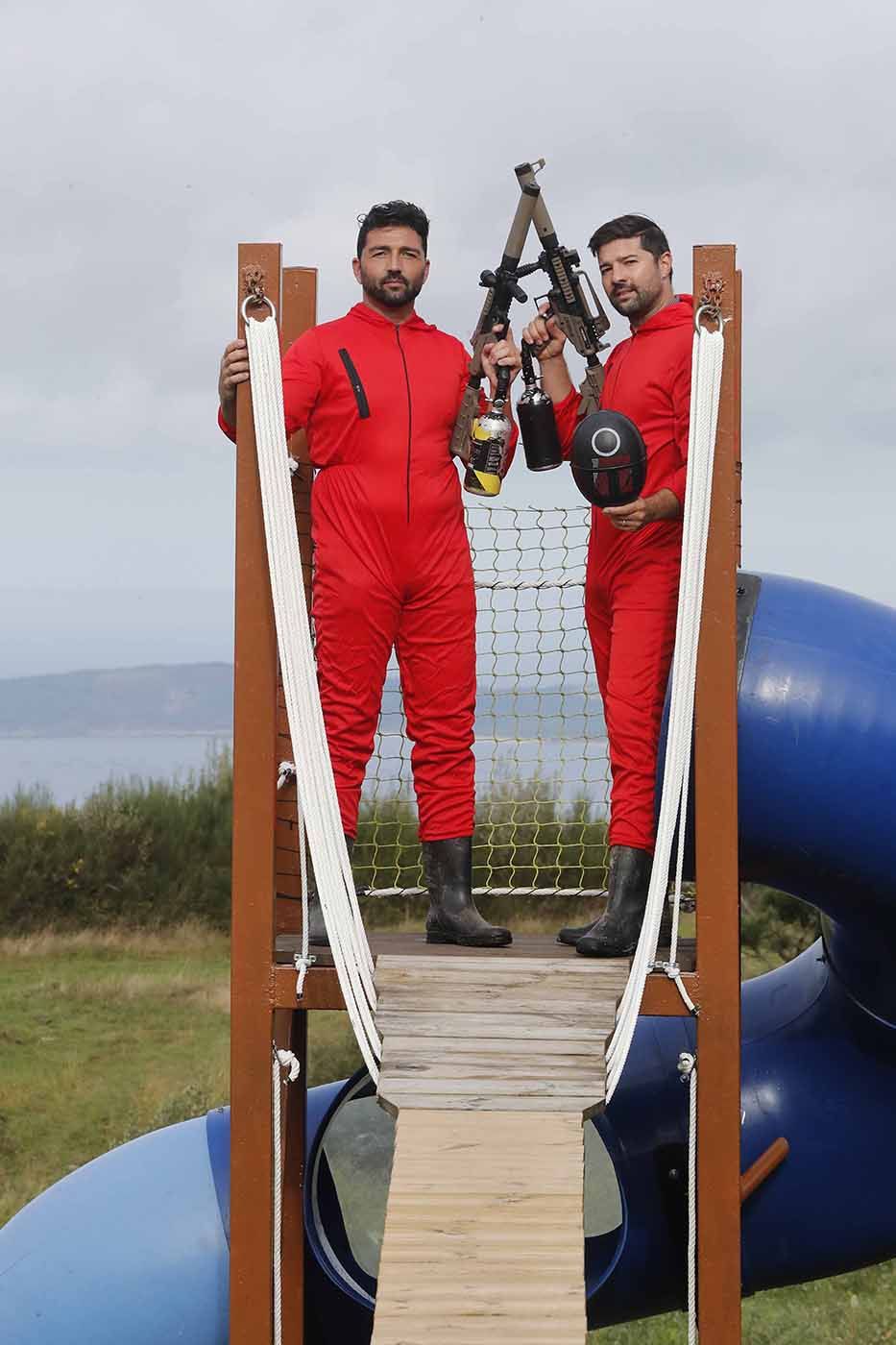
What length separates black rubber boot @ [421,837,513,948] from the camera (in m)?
3.96

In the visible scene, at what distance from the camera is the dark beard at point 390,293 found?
4.05 metres

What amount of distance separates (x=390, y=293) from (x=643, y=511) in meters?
0.86

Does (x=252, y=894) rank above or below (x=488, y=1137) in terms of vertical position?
above

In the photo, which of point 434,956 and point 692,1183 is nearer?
point 692,1183

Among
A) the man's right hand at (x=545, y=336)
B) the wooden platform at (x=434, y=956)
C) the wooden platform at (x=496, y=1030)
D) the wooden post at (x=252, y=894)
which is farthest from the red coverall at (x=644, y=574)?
the wooden post at (x=252, y=894)

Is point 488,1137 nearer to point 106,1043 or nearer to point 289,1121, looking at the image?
point 289,1121

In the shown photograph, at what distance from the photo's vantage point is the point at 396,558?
12.9 ft

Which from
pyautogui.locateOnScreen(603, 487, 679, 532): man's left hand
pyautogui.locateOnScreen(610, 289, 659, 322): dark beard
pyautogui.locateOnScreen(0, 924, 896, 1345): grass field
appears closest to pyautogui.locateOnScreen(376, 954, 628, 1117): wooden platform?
pyautogui.locateOnScreen(603, 487, 679, 532): man's left hand

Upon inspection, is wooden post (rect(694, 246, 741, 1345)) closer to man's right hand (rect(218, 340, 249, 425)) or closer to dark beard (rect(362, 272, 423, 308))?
dark beard (rect(362, 272, 423, 308))

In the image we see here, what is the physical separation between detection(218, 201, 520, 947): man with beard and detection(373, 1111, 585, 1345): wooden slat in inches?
33.7

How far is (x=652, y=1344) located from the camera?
6.48 m

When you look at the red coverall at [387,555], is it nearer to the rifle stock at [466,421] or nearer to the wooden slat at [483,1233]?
the rifle stock at [466,421]

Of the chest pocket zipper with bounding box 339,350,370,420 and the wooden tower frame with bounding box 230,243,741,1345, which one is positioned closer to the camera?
the wooden tower frame with bounding box 230,243,741,1345

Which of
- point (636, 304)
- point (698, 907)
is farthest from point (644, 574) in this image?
point (698, 907)
